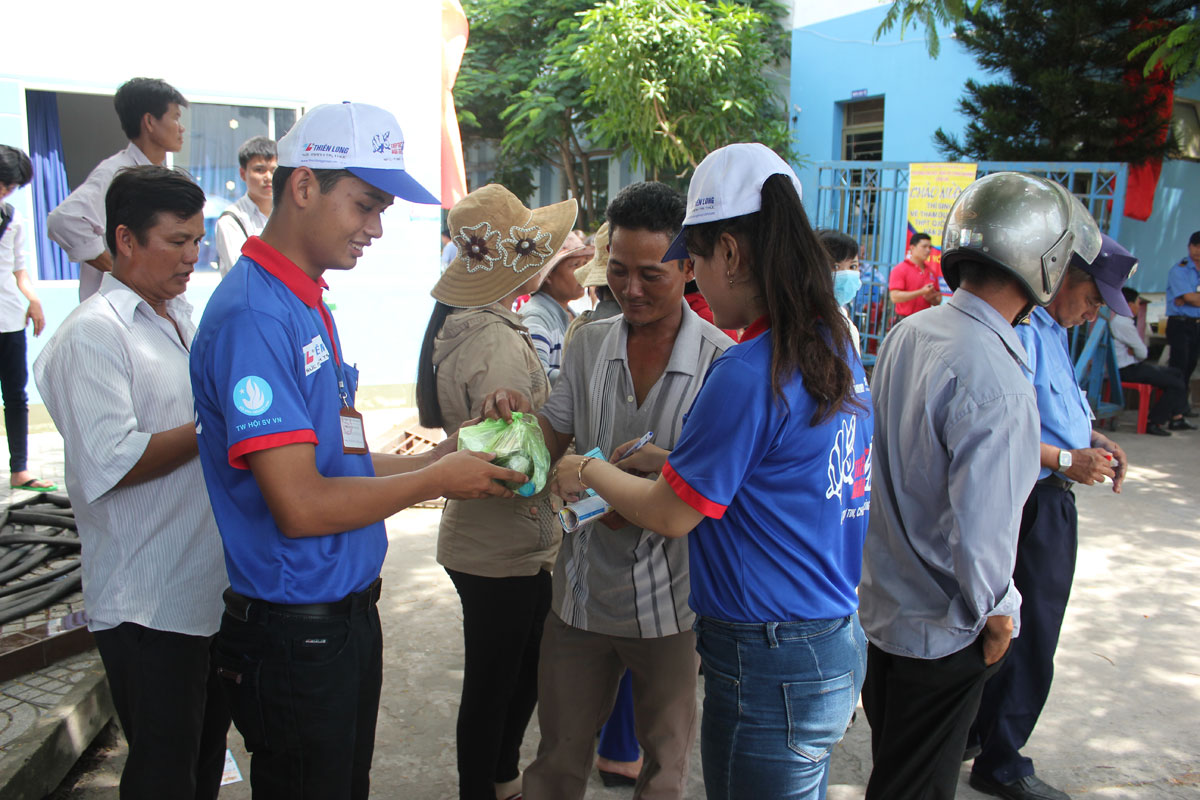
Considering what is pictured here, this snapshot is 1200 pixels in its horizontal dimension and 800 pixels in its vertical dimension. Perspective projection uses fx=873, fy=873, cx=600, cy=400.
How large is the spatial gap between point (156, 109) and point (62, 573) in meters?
2.30

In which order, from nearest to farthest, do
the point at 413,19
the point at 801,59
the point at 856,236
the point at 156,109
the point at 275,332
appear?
the point at 275,332
the point at 156,109
the point at 413,19
the point at 856,236
the point at 801,59

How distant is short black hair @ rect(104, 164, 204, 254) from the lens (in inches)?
94.0

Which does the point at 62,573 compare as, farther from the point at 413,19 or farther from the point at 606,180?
the point at 606,180

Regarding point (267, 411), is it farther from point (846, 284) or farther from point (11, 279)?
point (846, 284)

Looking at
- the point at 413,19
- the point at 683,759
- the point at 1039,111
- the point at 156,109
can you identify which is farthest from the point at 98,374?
the point at 1039,111

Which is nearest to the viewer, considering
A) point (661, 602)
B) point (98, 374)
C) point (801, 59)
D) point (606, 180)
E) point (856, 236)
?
point (98, 374)

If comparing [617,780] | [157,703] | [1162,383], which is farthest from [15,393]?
[1162,383]

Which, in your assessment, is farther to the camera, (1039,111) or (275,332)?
Answer: (1039,111)

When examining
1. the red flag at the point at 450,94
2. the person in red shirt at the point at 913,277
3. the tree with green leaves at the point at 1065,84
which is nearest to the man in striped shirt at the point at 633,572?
the red flag at the point at 450,94

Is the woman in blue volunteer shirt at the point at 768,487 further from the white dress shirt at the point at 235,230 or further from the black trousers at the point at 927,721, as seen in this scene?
the white dress shirt at the point at 235,230

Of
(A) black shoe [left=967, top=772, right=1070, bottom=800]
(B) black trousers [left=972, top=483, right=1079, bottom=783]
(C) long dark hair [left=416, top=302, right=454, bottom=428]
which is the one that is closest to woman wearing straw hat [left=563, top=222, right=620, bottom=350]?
(C) long dark hair [left=416, top=302, right=454, bottom=428]

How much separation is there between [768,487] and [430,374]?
1.32 meters

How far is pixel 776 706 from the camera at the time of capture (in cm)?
189

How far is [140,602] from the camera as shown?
7.34 ft
